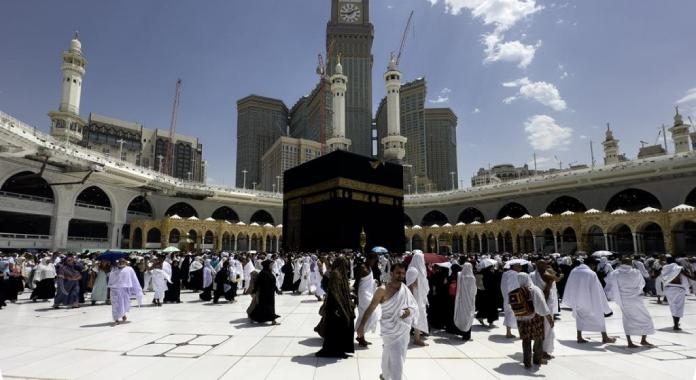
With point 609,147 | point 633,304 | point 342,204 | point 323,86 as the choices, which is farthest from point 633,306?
point 323,86

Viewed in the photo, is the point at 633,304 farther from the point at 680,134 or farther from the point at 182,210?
the point at 680,134

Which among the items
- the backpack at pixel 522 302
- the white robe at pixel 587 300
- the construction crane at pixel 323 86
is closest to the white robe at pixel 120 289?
the backpack at pixel 522 302

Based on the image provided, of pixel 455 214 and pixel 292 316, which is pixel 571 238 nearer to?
pixel 455 214

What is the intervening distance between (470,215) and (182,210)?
28.5m

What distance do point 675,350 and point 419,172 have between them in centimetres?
8773

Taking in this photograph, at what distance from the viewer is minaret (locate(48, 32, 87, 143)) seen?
34438 mm

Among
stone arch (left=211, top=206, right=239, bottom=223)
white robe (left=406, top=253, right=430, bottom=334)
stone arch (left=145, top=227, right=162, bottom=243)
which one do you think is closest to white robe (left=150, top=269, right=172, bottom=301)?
white robe (left=406, top=253, right=430, bottom=334)

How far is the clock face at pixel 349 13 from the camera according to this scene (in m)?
93.2

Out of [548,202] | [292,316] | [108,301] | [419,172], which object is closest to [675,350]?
[292,316]

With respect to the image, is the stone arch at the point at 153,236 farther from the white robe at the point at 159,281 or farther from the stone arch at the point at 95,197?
the white robe at the point at 159,281

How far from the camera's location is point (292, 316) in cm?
768

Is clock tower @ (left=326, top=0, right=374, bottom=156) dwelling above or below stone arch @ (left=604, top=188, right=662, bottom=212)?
above

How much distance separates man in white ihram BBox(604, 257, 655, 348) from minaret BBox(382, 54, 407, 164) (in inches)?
1839

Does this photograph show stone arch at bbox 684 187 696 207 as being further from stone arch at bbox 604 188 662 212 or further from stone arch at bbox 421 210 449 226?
stone arch at bbox 421 210 449 226
